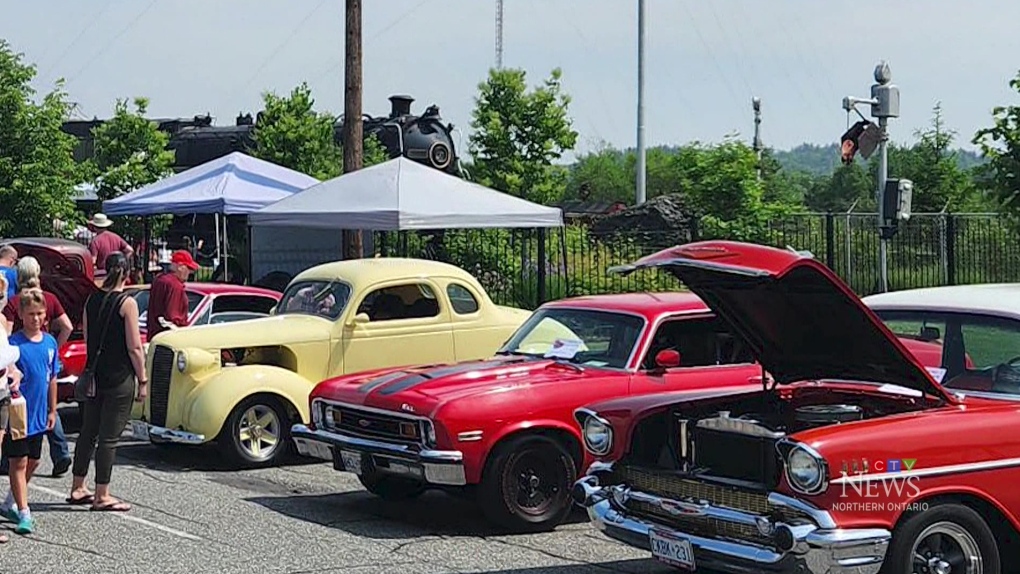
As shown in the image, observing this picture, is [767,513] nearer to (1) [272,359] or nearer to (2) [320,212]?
(1) [272,359]

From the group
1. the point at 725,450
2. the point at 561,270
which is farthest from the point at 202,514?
the point at 561,270

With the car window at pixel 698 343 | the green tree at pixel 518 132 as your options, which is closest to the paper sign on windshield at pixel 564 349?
the car window at pixel 698 343

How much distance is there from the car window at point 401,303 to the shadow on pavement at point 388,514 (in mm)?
2314

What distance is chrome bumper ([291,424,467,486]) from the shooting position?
9.08 metres

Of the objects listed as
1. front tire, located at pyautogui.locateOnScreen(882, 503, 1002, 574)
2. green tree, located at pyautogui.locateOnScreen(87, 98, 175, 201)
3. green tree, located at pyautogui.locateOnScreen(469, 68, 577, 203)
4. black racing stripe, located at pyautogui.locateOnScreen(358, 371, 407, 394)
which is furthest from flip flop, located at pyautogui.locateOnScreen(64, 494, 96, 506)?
green tree, located at pyautogui.locateOnScreen(469, 68, 577, 203)

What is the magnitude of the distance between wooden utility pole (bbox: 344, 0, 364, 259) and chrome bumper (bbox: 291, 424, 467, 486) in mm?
9154

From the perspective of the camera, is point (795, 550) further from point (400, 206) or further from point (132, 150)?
point (132, 150)

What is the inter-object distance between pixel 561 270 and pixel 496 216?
5267 millimetres

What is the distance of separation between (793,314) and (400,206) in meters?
10.0

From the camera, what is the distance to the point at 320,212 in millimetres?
17578

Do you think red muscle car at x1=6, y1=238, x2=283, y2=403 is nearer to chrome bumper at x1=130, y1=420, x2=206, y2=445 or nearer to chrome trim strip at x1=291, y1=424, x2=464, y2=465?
chrome bumper at x1=130, y1=420, x2=206, y2=445

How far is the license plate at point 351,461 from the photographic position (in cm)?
967

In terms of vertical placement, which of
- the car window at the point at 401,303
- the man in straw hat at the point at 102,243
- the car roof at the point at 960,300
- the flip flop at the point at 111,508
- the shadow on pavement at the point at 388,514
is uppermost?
the man in straw hat at the point at 102,243

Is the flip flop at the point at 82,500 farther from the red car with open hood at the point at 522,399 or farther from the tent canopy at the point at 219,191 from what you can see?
the tent canopy at the point at 219,191
